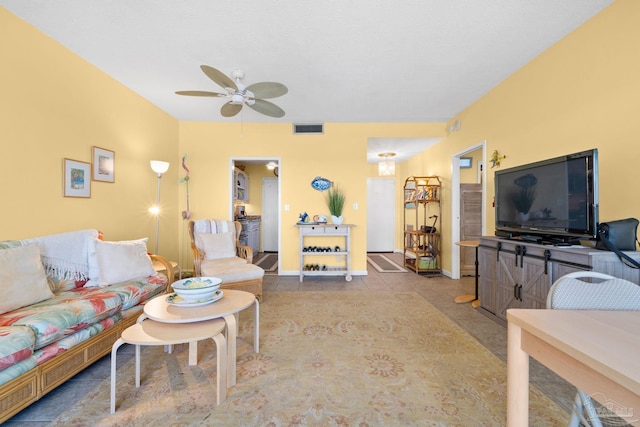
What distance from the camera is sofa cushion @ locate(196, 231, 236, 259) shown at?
11.5 feet

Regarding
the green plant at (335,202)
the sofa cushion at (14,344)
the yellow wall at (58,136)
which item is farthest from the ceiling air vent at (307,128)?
the sofa cushion at (14,344)

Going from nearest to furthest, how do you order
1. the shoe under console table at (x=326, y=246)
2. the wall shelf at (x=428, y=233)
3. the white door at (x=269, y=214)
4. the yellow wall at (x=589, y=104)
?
the yellow wall at (x=589, y=104) → the shoe under console table at (x=326, y=246) → the wall shelf at (x=428, y=233) → the white door at (x=269, y=214)

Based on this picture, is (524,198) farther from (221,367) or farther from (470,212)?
(221,367)

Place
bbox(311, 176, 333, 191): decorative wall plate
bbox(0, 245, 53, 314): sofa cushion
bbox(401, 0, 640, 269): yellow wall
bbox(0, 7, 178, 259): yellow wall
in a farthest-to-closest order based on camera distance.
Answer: bbox(311, 176, 333, 191): decorative wall plate, bbox(0, 7, 178, 259): yellow wall, bbox(401, 0, 640, 269): yellow wall, bbox(0, 245, 53, 314): sofa cushion

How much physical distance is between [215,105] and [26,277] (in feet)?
9.54

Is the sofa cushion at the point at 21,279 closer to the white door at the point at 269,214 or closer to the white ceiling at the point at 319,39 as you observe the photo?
the white ceiling at the point at 319,39

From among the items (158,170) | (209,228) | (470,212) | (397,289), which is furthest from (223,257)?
(470,212)

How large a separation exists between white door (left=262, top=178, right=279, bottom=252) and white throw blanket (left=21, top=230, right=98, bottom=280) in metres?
4.59

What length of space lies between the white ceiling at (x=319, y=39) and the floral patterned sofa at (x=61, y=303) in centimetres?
182

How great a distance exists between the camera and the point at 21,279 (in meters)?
1.72

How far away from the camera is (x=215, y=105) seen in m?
3.79

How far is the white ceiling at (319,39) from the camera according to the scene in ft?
6.48

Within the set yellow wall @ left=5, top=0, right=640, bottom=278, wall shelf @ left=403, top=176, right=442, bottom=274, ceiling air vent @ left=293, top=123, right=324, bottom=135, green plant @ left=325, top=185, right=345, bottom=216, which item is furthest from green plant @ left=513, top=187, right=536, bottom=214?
ceiling air vent @ left=293, top=123, right=324, bottom=135

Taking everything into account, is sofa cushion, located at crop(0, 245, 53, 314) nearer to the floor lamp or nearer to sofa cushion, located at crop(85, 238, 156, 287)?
sofa cushion, located at crop(85, 238, 156, 287)
